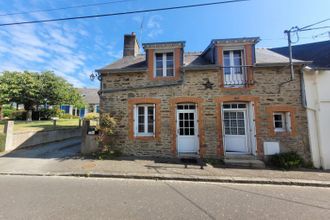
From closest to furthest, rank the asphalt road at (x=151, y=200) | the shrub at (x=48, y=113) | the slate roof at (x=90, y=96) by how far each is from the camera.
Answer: the asphalt road at (x=151, y=200) → the shrub at (x=48, y=113) → the slate roof at (x=90, y=96)

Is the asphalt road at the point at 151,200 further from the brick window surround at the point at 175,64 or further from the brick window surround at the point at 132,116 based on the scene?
the brick window surround at the point at 175,64

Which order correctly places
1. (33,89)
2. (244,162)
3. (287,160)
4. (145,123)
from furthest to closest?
(33,89) < (145,123) < (244,162) < (287,160)

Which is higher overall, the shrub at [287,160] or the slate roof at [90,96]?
the slate roof at [90,96]

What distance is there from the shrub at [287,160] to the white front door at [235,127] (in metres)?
1.14

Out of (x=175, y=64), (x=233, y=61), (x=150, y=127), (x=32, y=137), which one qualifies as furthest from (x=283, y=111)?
(x=32, y=137)

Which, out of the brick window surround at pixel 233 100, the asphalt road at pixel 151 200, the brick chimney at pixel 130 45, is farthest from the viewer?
the brick chimney at pixel 130 45

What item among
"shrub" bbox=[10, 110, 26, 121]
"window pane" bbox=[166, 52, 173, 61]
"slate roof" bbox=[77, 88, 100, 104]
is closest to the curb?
"window pane" bbox=[166, 52, 173, 61]

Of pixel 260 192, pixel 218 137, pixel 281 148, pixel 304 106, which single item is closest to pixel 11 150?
pixel 218 137

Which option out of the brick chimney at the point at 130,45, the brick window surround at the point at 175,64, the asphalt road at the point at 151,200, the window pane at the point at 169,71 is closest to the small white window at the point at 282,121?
the asphalt road at the point at 151,200

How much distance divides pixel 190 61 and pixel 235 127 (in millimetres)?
4020

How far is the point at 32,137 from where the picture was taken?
33.4 ft

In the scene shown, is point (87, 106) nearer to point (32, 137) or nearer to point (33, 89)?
point (33, 89)

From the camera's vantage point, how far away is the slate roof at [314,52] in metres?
9.68

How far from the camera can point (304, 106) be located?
7.40 meters
